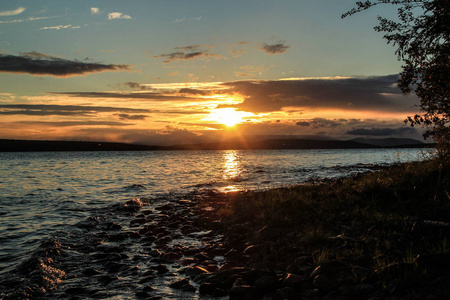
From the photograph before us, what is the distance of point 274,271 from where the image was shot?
7.62 m

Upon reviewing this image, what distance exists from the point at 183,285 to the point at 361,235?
514 centimetres

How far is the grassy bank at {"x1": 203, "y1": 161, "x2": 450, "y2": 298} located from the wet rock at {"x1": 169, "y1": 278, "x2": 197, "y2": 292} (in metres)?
1.72

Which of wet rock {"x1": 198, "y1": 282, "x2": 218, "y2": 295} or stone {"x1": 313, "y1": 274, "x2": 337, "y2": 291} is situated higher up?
stone {"x1": 313, "y1": 274, "x2": 337, "y2": 291}

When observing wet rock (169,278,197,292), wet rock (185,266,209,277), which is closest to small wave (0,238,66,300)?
wet rock (169,278,197,292)

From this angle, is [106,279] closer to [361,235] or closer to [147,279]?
[147,279]

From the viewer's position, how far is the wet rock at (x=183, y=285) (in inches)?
301

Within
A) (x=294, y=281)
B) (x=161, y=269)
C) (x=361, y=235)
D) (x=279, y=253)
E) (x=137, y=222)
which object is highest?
(x=361, y=235)

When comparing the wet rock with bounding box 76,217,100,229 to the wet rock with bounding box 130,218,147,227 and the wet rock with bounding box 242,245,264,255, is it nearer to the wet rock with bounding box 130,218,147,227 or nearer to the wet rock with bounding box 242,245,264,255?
the wet rock with bounding box 130,218,147,227

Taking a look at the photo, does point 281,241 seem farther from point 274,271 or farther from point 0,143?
point 0,143

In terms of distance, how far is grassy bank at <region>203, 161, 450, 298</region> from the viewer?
6.27 m

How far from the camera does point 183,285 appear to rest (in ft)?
25.6

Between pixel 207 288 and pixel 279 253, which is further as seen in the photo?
pixel 279 253

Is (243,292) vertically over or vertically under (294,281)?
under

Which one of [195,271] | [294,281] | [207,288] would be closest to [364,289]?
[294,281]
